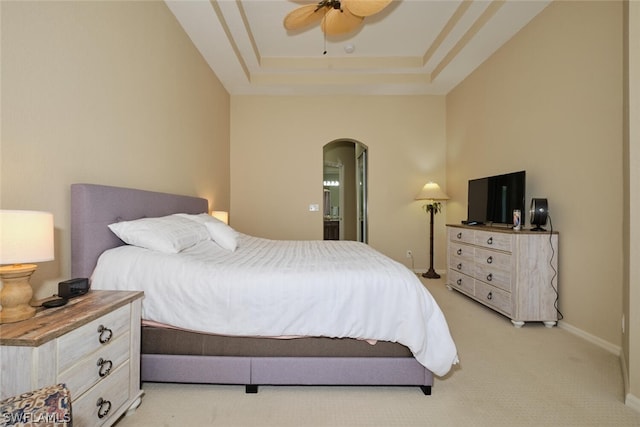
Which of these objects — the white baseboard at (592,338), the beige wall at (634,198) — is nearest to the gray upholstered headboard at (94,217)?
the beige wall at (634,198)

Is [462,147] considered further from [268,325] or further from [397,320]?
[268,325]

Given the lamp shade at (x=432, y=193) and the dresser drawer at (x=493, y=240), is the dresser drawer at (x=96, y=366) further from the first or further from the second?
the lamp shade at (x=432, y=193)

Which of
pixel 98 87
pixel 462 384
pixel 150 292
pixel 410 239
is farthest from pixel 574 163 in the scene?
pixel 98 87

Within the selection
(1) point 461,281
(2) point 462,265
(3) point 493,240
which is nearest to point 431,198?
(2) point 462,265

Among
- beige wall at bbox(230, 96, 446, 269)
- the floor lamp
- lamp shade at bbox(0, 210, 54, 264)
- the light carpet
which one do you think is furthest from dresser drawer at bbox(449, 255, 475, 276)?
lamp shade at bbox(0, 210, 54, 264)

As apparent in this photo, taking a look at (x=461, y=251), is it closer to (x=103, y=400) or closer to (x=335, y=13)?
(x=335, y=13)

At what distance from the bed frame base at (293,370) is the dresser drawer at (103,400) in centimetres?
25

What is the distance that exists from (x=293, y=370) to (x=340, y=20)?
9.50 feet

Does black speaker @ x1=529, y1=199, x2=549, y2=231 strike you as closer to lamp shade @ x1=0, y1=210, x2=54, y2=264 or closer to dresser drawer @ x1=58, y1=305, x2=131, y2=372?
dresser drawer @ x1=58, y1=305, x2=131, y2=372

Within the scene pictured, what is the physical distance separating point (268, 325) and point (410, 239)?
3.55 metres

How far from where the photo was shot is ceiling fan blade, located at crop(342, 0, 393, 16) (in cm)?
220

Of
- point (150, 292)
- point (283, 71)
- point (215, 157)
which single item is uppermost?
point (283, 71)

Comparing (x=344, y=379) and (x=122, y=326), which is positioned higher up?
(x=122, y=326)

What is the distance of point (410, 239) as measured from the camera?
4.63m
